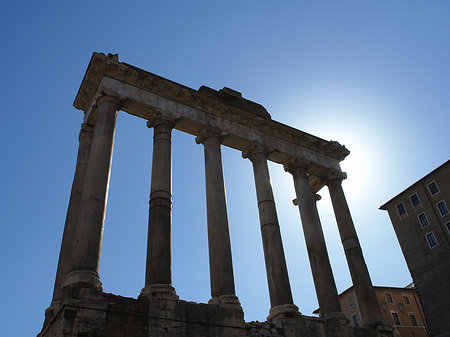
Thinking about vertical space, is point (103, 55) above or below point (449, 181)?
below

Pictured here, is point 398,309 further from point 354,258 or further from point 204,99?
point 204,99

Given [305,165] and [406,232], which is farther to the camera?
[406,232]

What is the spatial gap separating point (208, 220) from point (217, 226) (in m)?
0.45

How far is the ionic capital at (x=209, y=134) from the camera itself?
51.9ft

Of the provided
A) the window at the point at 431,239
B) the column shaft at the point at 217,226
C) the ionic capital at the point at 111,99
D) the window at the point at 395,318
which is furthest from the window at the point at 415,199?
the ionic capital at the point at 111,99

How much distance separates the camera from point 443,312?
3028cm

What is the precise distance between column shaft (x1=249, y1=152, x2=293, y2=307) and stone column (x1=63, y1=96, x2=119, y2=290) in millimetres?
5791

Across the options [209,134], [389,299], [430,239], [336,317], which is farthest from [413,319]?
[209,134]

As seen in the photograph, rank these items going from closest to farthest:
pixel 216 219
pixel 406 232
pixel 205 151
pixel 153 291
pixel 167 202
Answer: pixel 153 291 < pixel 167 202 < pixel 216 219 < pixel 205 151 < pixel 406 232

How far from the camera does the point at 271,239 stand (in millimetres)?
14352

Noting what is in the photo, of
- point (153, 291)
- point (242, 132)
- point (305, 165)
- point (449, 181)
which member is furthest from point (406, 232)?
point (153, 291)

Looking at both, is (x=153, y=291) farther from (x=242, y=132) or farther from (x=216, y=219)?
(x=242, y=132)

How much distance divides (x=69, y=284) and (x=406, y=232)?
32150 millimetres

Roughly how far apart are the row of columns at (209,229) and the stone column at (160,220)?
0.02 metres
